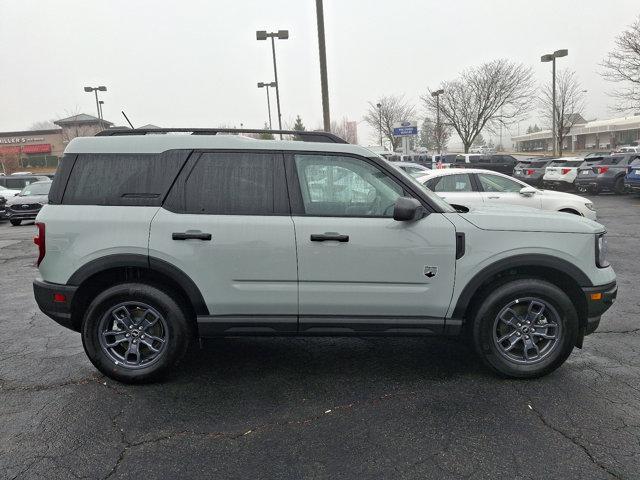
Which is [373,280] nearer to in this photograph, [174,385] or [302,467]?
[302,467]

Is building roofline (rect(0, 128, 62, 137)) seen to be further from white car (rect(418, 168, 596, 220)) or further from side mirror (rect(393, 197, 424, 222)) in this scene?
side mirror (rect(393, 197, 424, 222))

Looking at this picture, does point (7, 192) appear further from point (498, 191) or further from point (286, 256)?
point (286, 256)

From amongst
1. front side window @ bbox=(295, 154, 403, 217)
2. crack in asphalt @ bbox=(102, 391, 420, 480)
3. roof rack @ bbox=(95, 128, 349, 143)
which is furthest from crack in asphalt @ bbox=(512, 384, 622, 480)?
roof rack @ bbox=(95, 128, 349, 143)

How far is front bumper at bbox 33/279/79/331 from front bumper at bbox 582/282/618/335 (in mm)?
3903

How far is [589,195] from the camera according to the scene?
20.3m

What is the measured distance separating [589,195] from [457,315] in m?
19.9

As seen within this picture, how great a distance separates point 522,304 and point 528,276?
0.22m

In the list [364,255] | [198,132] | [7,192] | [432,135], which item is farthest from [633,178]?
[432,135]

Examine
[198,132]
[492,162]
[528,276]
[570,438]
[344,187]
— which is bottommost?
[570,438]

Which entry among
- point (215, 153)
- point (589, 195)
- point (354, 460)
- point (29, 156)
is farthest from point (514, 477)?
point (29, 156)

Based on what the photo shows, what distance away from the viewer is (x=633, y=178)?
1628 centimetres

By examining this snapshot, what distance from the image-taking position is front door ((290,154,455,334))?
11.3 ft

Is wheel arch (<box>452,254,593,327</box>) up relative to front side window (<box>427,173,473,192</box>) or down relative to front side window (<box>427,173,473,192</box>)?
down

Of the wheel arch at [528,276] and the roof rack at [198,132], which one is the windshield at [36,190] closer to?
the roof rack at [198,132]
